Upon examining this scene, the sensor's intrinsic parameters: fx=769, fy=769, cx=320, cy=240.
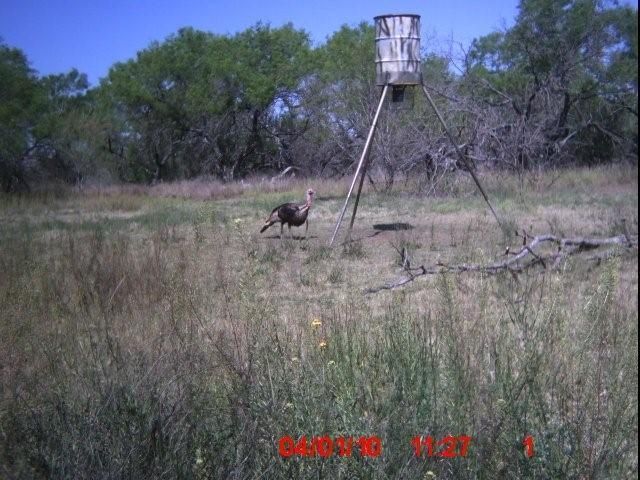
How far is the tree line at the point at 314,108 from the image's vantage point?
31.1 feet

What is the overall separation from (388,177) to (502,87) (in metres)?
6.68

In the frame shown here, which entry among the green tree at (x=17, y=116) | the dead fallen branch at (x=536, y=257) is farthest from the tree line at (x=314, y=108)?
the dead fallen branch at (x=536, y=257)

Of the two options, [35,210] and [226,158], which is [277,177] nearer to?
[226,158]

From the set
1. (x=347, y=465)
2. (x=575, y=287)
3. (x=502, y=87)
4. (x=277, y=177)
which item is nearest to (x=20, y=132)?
(x=277, y=177)

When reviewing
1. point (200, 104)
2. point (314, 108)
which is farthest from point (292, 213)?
point (314, 108)

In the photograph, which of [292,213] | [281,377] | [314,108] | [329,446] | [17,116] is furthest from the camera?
[314,108]

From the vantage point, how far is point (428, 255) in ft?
28.2

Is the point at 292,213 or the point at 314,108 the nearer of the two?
the point at 292,213
